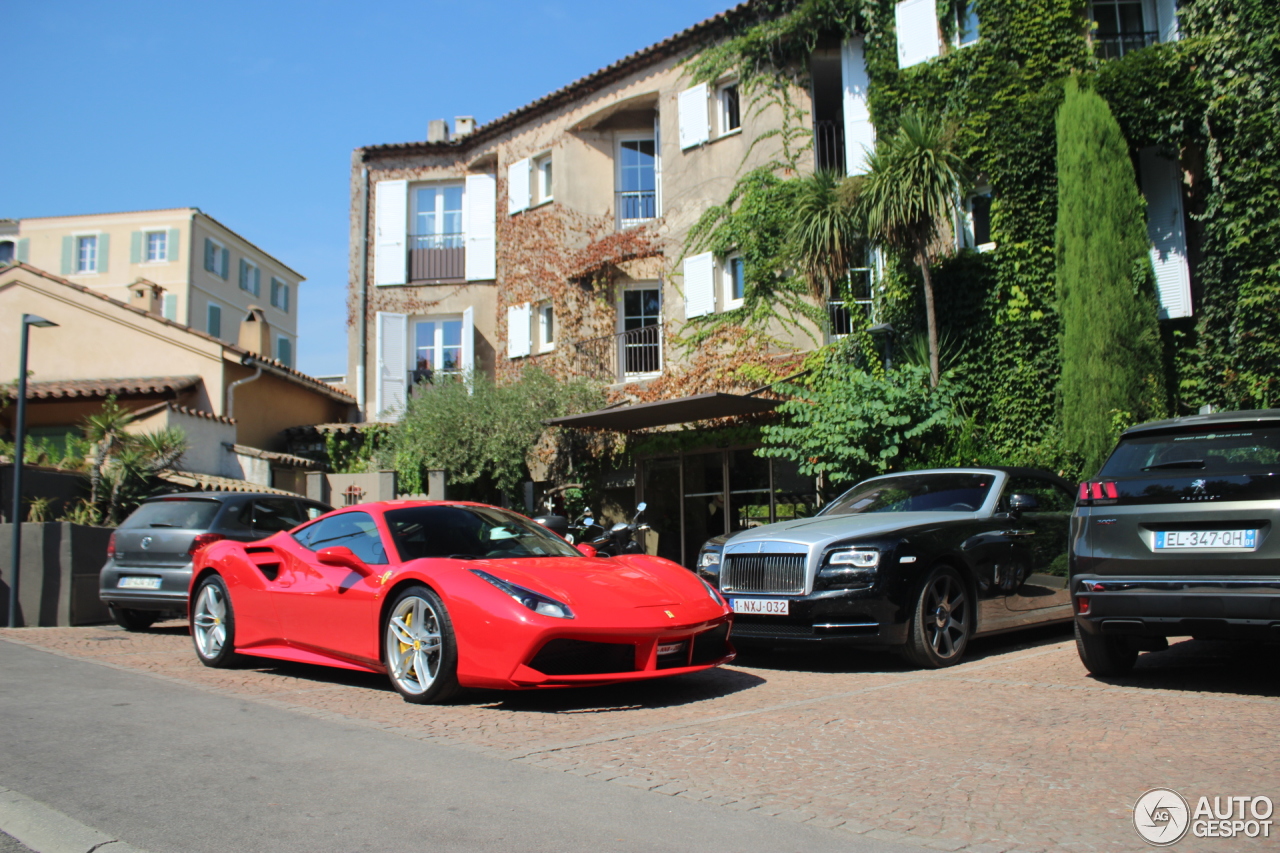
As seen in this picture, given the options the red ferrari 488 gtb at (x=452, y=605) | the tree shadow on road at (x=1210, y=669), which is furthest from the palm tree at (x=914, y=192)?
the red ferrari 488 gtb at (x=452, y=605)

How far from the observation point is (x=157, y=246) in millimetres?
45344

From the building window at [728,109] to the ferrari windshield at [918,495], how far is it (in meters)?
12.1

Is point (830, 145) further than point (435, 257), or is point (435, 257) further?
point (435, 257)

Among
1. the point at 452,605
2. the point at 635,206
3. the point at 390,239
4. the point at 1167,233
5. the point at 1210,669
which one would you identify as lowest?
the point at 1210,669

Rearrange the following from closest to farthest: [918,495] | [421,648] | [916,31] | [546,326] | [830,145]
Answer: [421,648] → [918,495] → [916,31] → [830,145] → [546,326]

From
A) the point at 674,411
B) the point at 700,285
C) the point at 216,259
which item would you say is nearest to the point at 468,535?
the point at 674,411

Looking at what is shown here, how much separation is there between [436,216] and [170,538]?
16803 millimetres

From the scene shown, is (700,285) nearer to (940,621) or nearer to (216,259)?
(940,621)

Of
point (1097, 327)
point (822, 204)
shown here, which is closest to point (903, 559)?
point (1097, 327)

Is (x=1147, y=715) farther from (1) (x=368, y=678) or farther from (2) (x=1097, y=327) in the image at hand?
(2) (x=1097, y=327)

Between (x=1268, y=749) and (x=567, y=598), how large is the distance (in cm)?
357

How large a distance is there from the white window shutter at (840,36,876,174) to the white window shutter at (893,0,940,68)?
3.01 ft

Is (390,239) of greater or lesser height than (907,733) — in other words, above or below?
above

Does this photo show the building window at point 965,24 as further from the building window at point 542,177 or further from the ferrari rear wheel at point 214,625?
Result: the ferrari rear wheel at point 214,625
